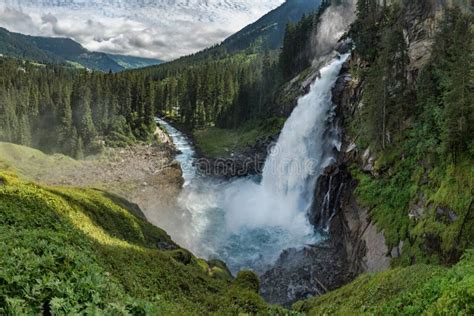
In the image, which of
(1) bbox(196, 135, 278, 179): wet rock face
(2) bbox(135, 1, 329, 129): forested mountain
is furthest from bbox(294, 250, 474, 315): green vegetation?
(2) bbox(135, 1, 329, 129): forested mountain

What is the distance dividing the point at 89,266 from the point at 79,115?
76.2 meters

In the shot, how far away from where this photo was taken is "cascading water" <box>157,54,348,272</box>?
41.1 metres

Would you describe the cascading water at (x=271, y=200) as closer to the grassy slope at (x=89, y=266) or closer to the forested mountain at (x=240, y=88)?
the grassy slope at (x=89, y=266)

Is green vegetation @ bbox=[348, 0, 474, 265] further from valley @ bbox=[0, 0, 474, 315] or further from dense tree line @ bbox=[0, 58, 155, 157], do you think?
dense tree line @ bbox=[0, 58, 155, 157]

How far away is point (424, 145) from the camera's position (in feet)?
96.8

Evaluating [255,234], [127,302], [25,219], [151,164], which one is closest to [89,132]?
[151,164]

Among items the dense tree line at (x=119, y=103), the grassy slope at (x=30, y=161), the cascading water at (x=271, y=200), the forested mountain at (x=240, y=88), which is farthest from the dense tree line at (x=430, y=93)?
the grassy slope at (x=30, y=161)

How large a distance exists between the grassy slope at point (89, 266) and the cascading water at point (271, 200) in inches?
458

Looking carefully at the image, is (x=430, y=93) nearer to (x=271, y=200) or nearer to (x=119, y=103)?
(x=271, y=200)

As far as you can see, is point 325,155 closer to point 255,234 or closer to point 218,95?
point 255,234

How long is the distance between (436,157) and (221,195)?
35.9m

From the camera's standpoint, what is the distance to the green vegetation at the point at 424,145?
2425 cm

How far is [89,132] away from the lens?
77.9 m

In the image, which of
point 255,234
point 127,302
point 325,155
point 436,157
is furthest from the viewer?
point 325,155
